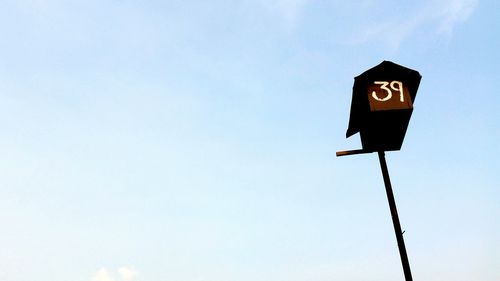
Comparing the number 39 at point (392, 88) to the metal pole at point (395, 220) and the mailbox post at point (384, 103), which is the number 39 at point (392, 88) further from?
the metal pole at point (395, 220)

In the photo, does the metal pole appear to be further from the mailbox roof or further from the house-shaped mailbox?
the mailbox roof

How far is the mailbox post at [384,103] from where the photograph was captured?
5.46 m

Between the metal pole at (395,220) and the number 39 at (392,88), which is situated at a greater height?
the number 39 at (392,88)

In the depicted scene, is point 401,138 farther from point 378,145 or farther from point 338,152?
point 338,152

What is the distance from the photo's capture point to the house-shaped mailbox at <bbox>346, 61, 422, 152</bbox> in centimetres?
546

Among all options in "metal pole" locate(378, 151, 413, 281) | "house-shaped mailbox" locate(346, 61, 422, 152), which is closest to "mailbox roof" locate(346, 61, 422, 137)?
"house-shaped mailbox" locate(346, 61, 422, 152)

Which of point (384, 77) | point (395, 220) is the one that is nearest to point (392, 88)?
point (384, 77)

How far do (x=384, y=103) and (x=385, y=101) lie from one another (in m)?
0.04

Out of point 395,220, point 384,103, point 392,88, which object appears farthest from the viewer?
point 392,88

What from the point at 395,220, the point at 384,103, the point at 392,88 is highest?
the point at 392,88

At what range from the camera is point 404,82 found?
5668 mm

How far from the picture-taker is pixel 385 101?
550 centimetres

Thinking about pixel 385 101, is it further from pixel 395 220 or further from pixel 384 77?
pixel 395 220

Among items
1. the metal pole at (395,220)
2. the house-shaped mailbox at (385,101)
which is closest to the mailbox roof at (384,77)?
the house-shaped mailbox at (385,101)
